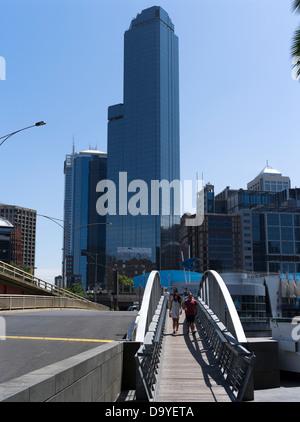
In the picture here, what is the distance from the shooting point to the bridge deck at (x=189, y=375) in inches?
377

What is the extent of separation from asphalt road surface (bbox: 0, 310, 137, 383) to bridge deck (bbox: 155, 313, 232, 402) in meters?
2.40

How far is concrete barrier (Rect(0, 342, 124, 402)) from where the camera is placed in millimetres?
4459

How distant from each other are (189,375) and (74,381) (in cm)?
596

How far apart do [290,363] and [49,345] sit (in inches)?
561

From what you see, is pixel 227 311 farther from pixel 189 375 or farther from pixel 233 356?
pixel 233 356

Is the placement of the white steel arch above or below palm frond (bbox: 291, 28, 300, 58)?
below

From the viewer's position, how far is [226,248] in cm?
17762

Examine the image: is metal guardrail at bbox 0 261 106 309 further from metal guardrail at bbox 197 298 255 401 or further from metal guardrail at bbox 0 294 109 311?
metal guardrail at bbox 197 298 255 401

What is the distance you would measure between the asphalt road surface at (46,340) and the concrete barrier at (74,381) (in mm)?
2404

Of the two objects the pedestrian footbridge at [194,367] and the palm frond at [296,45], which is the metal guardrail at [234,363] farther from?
the palm frond at [296,45]

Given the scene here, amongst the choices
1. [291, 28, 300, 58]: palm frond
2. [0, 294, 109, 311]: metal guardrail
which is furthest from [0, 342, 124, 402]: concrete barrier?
[0, 294, 109, 311]: metal guardrail

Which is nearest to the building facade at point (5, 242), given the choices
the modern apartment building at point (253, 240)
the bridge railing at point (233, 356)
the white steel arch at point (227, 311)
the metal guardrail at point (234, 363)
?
the modern apartment building at point (253, 240)
